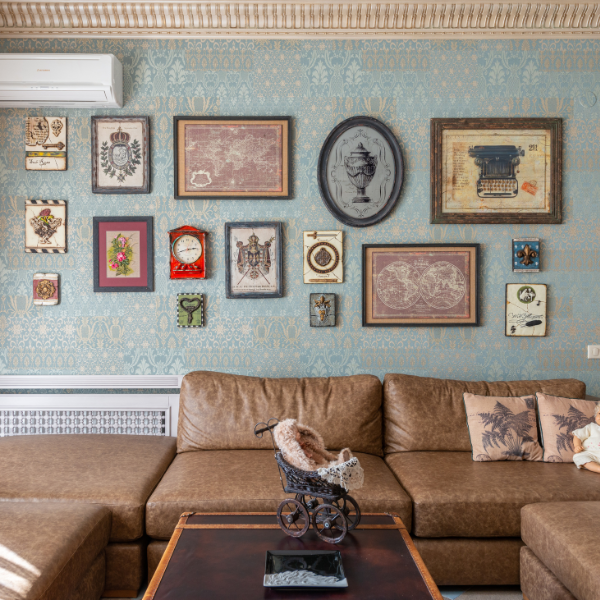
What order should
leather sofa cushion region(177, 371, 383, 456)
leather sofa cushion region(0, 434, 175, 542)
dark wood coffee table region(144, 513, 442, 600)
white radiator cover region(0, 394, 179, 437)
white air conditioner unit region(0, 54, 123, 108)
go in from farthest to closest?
white radiator cover region(0, 394, 179, 437) < white air conditioner unit region(0, 54, 123, 108) < leather sofa cushion region(177, 371, 383, 456) < leather sofa cushion region(0, 434, 175, 542) < dark wood coffee table region(144, 513, 442, 600)

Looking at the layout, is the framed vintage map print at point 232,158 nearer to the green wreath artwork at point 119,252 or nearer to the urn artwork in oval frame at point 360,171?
the urn artwork in oval frame at point 360,171

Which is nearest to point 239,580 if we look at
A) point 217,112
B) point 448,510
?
point 448,510

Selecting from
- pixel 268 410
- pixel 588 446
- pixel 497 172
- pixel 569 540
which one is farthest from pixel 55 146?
pixel 588 446

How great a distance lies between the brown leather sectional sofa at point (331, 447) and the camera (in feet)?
6.75

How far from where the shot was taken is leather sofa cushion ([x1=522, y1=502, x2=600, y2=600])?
1555 mm

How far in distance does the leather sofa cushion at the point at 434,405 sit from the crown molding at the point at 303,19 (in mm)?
2081

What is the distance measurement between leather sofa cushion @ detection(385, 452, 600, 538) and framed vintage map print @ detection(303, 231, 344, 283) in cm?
124

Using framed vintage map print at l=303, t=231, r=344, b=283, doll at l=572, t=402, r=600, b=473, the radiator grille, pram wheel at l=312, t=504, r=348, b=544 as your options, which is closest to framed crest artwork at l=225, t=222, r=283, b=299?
framed vintage map print at l=303, t=231, r=344, b=283

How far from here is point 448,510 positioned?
82.0 inches

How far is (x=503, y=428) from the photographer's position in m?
2.53

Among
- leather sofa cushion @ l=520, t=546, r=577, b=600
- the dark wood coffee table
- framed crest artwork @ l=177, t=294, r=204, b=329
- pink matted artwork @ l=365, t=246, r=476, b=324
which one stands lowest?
leather sofa cushion @ l=520, t=546, r=577, b=600

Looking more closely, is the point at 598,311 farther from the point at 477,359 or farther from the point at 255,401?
the point at 255,401

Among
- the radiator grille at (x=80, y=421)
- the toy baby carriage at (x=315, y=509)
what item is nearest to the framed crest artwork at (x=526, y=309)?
the toy baby carriage at (x=315, y=509)

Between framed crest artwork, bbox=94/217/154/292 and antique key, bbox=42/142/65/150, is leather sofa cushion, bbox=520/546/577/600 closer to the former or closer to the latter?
framed crest artwork, bbox=94/217/154/292
